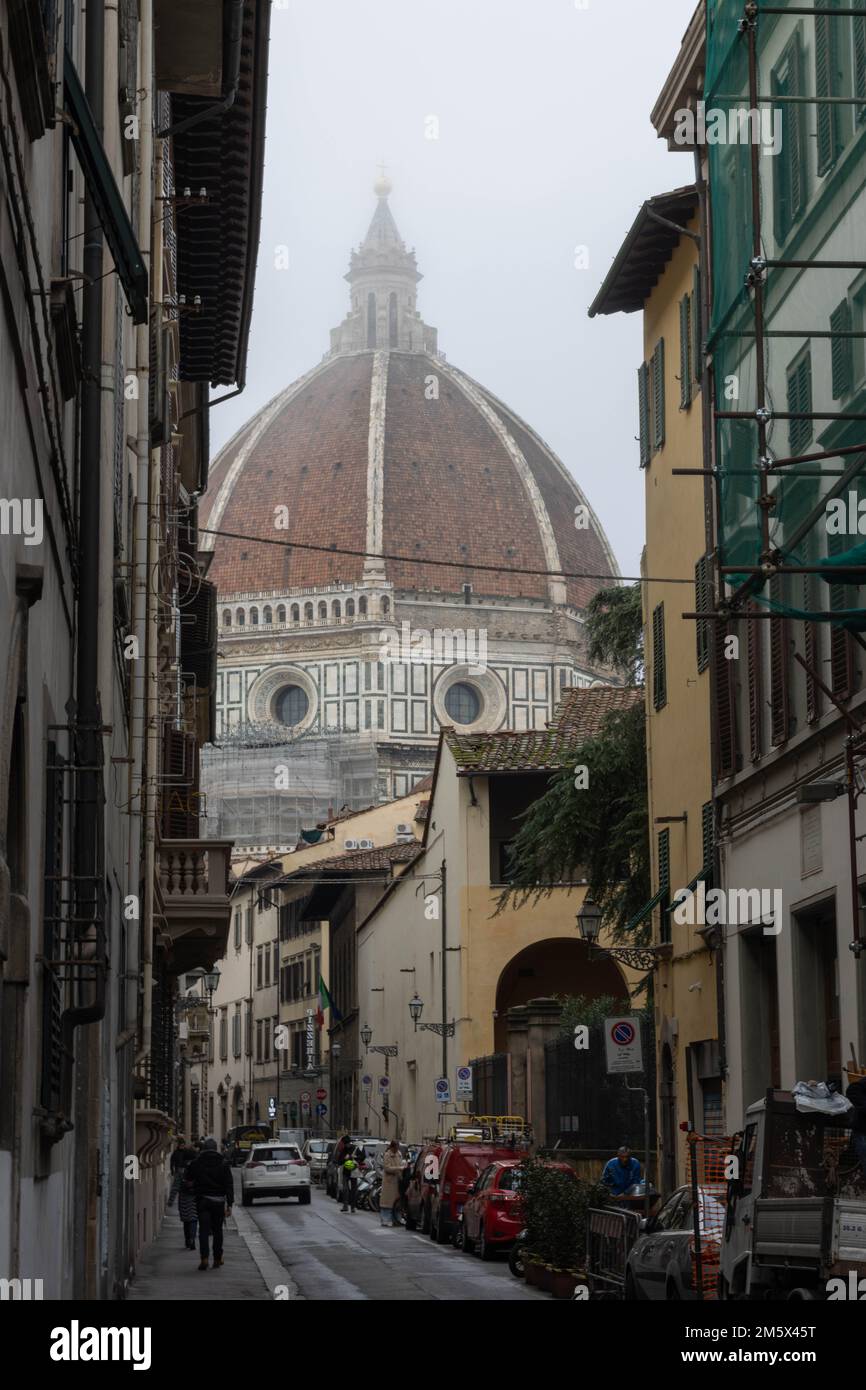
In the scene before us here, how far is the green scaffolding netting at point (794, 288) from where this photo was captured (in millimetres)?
17047

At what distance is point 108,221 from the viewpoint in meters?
10.0

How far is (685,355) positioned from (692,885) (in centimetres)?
622

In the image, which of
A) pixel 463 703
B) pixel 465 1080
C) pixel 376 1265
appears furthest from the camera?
pixel 463 703

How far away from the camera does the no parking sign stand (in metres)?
23.6

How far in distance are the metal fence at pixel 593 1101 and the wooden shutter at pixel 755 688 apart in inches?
373

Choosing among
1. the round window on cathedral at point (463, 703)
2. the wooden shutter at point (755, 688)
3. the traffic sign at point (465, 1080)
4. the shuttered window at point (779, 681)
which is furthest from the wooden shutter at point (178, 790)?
the round window on cathedral at point (463, 703)

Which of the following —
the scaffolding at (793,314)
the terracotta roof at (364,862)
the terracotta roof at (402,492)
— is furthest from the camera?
the terracotta roof at (402,492)

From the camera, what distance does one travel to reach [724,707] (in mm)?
24422

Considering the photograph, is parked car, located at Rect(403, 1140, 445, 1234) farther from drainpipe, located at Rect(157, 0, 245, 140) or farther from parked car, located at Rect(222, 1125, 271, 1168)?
parked car, located at Rect(222, 1125, 271, 1168)

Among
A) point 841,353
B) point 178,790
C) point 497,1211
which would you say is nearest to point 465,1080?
point 178,790

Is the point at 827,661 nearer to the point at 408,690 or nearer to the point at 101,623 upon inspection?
the point at 101,623

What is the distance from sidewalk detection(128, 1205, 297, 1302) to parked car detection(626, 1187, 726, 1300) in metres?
3.61

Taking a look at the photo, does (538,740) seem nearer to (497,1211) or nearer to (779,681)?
(497,1211)

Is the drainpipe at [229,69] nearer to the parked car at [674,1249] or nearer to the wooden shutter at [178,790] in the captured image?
the wooden shutter at [178,790]
